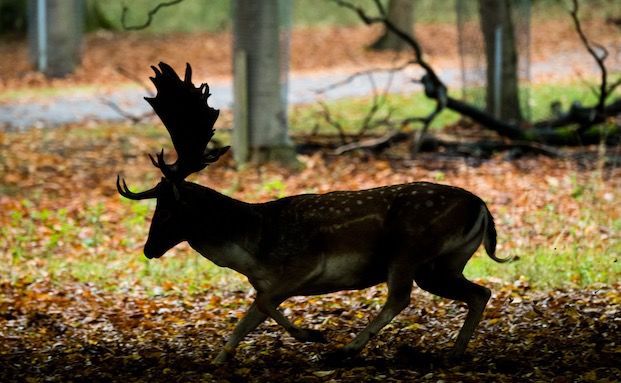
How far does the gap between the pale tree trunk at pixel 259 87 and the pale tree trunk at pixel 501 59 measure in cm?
491

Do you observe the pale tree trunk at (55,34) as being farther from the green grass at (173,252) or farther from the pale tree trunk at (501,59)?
the green grass at (173,252)

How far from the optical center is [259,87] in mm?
17172

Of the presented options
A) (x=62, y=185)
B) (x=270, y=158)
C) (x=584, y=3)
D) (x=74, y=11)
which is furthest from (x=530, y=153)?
(x=584, y=3)

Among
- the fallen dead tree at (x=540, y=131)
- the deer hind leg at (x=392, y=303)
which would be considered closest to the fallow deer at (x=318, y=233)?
the deer hind leg at (x=392, y=303)

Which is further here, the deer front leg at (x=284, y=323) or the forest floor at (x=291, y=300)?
the forest floor at (x=291, y=300)

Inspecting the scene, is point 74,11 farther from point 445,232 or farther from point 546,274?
point 445,232

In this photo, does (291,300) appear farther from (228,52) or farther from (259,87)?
(228,52)

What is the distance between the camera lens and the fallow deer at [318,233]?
24.2ft

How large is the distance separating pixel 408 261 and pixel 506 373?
922 millimetres

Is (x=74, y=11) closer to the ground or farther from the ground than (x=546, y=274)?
farther from the ground

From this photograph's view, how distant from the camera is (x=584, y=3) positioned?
129 feet

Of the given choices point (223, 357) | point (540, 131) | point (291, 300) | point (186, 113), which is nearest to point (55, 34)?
point (540, 131)

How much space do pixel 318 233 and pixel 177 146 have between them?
1077mm

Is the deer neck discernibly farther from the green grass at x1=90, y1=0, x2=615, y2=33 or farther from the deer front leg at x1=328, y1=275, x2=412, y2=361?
the green grass at x1=90, y1=0, x2=615, y2=33
